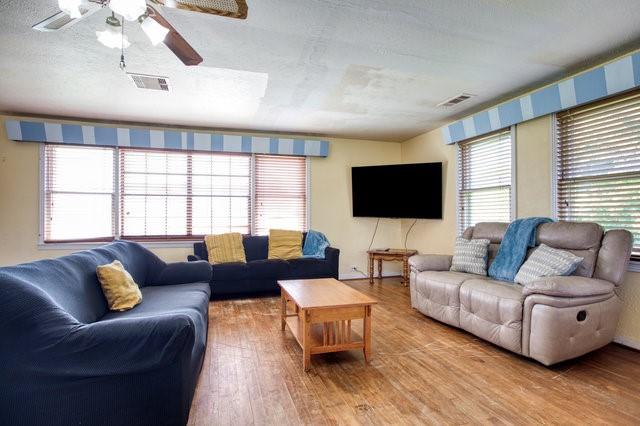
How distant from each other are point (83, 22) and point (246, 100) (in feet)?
5.90

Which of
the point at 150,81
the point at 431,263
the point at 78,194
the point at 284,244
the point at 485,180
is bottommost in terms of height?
the point at 431,263

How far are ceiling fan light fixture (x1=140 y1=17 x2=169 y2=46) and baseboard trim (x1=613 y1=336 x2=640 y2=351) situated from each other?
13.6 ft

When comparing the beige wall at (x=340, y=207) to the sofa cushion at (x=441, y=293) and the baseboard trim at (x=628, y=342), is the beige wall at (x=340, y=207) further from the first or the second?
the baseboard trim at (x=628, y=342)

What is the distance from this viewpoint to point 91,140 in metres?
4.55

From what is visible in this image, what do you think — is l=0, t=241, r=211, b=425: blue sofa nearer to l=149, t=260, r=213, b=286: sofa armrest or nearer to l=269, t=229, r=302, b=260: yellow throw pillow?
l=149, t=260, r=213, b=286: sofa armrest

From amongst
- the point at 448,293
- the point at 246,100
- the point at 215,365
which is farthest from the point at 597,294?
the point at 246,100

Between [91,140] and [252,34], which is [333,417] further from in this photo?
[91,140]

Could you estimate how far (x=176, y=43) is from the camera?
6.27ft

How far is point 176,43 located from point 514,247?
10.9 feet

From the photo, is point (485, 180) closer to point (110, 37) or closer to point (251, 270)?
point (251, 270)

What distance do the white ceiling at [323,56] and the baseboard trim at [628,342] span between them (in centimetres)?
245

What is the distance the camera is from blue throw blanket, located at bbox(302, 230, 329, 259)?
16.5 ft

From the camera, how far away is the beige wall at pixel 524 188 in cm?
281

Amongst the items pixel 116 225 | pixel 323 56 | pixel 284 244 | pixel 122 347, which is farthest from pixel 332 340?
pixel 116 225
